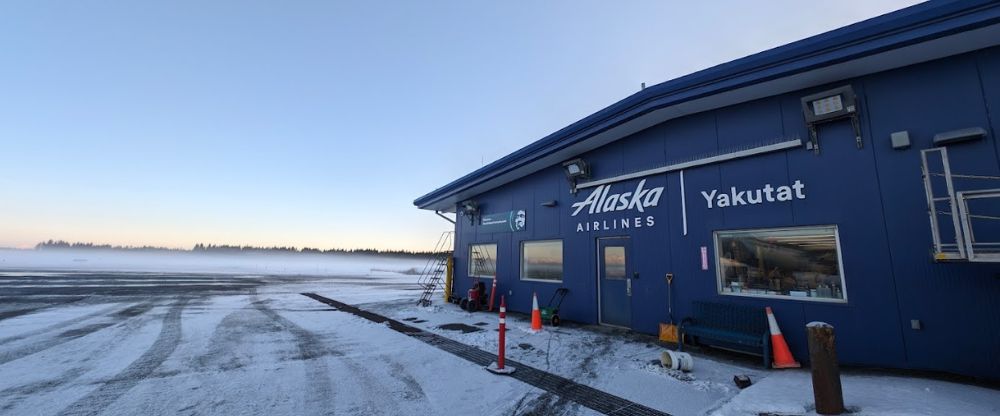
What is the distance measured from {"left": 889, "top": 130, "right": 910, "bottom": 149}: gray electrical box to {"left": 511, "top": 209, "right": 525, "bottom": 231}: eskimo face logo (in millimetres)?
8848

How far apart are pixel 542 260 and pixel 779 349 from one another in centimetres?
659

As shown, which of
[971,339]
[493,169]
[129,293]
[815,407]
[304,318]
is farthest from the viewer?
[129,293]

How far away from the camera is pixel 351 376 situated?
5637 mm

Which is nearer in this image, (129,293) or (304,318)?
(304,318)

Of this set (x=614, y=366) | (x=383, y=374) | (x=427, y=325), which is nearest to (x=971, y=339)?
(x=614, y=366)

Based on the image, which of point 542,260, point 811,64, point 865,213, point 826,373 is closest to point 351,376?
point 826,373

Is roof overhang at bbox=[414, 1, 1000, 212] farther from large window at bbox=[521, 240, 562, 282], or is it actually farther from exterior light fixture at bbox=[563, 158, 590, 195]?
large window at bbox=[521, 240, 562, 282]

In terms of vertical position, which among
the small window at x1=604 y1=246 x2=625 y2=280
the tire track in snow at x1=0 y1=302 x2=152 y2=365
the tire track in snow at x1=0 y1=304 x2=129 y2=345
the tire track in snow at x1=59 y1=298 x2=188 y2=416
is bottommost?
the tire track in snow at x1=59 y1=298 x2=188 y2=416

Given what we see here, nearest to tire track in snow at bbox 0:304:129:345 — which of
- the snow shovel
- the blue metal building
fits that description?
the blue metal building

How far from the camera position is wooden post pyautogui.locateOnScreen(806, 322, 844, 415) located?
12.4 feet

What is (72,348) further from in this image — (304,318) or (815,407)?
(815,407)

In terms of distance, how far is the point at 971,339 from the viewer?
5.02 meters

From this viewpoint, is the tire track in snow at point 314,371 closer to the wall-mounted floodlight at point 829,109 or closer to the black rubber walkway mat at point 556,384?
the black rubber walkway mat at point 556,384

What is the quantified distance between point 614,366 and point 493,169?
8042 millimetres
